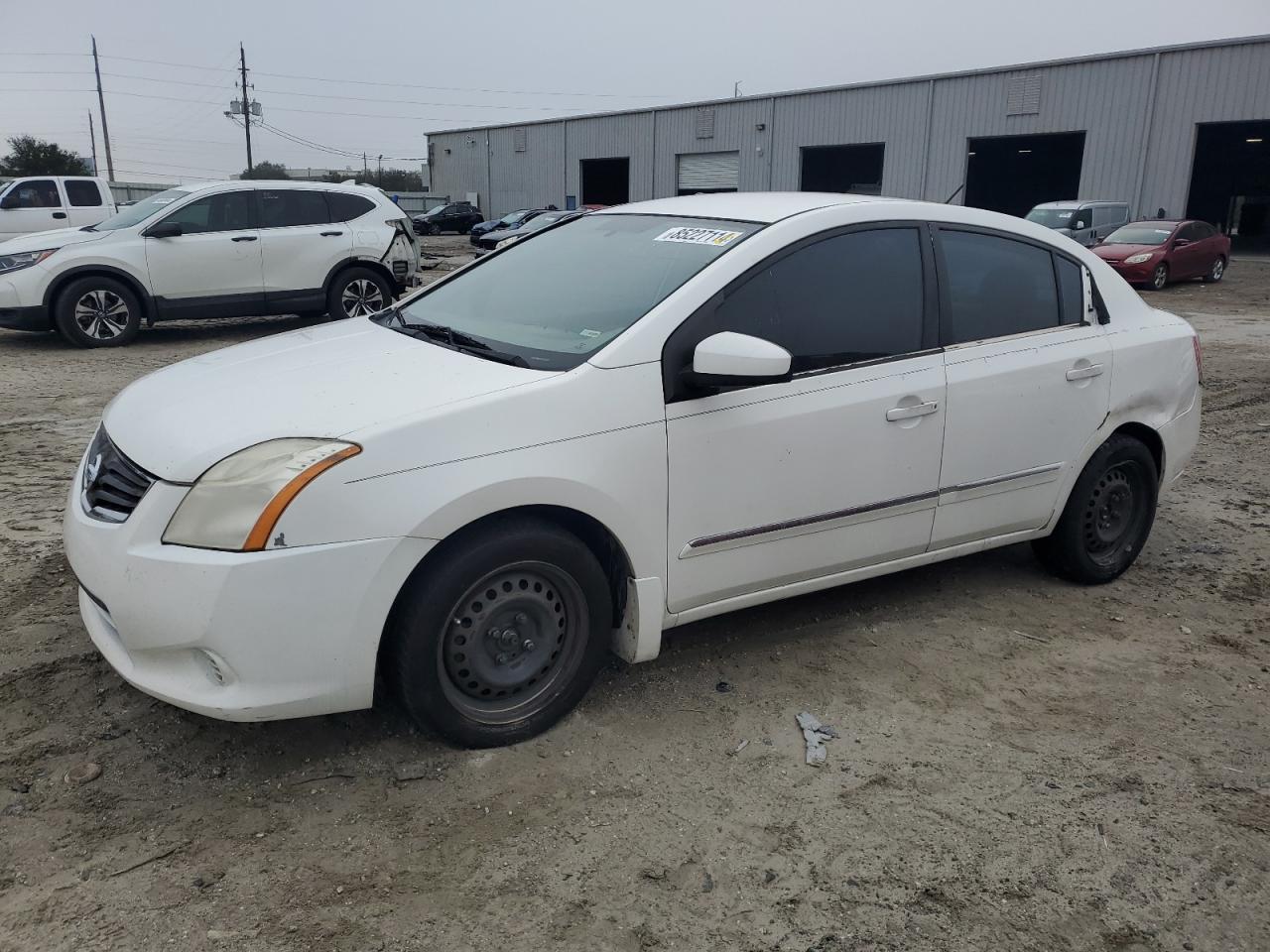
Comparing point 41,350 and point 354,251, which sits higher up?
point 354,251

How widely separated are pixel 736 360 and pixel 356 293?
10027mm

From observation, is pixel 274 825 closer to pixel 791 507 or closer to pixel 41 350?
pixel 791 507

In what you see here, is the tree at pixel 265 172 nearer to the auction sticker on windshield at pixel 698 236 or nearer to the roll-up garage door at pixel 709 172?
the roll-up garage door at pixel 709 172

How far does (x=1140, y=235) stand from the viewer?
811 inches

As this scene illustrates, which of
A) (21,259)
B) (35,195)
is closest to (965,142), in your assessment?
(35,195)

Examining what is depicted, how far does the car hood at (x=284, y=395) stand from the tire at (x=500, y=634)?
1.48ft

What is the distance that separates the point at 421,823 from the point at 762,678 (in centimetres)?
140

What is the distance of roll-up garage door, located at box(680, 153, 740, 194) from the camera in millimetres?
40094

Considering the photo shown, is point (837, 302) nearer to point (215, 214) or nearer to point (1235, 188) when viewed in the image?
point (215, 214)

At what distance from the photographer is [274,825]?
2.76 metres

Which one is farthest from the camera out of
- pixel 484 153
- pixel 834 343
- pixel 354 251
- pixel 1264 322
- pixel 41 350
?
pixel 484 153

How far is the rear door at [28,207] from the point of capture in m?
17.1

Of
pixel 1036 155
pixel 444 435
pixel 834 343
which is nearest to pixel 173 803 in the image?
pixel 444 435

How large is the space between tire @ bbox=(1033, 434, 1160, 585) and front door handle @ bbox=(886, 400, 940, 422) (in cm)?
108
